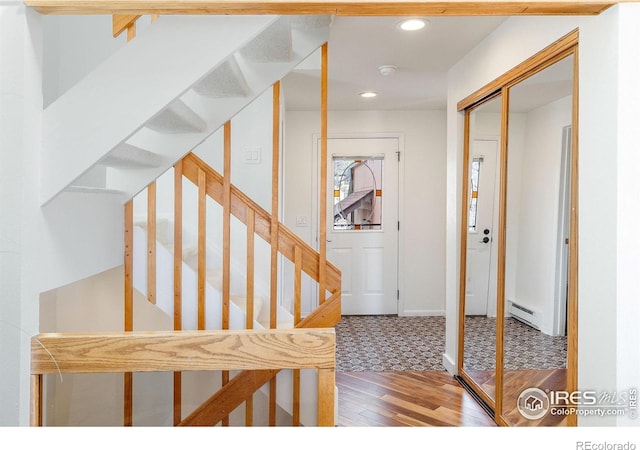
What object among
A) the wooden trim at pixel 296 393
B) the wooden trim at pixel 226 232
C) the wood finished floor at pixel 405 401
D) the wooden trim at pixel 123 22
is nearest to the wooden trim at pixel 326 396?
the wooden trim at pixel 296 393

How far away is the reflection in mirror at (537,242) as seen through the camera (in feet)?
6.07

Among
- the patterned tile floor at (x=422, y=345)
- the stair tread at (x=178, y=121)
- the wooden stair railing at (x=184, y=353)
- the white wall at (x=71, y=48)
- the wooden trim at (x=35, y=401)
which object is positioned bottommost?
the patterned tile floor at (x=422, y=345)

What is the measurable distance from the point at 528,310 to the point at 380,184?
2.79 m

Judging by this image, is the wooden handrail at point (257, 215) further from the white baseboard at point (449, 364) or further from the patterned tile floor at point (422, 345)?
the white baseboard at point (449, 364)

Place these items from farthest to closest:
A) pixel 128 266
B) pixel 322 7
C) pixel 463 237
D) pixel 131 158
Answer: pixel 463 237 → pixel 128 266 → pixel 131 158 → pixel 322 7

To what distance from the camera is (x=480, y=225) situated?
2.75 m

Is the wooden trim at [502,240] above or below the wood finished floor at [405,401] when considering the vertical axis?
above

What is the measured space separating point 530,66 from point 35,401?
7.78 feet

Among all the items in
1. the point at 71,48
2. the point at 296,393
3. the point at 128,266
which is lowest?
the point at 296,393

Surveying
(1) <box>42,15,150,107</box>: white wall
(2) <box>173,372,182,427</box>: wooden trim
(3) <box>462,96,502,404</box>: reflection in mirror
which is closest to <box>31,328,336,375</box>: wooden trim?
(2) <box>173,372,182,427</box>: wooden trim

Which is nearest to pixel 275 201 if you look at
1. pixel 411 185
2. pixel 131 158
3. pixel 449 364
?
pixel 131 158

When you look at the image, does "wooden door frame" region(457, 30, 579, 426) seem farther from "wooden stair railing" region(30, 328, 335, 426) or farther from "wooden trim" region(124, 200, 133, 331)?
"wooden trim" region(124, 200, 133, 331)

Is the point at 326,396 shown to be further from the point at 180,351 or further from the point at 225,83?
the point at 225,83
